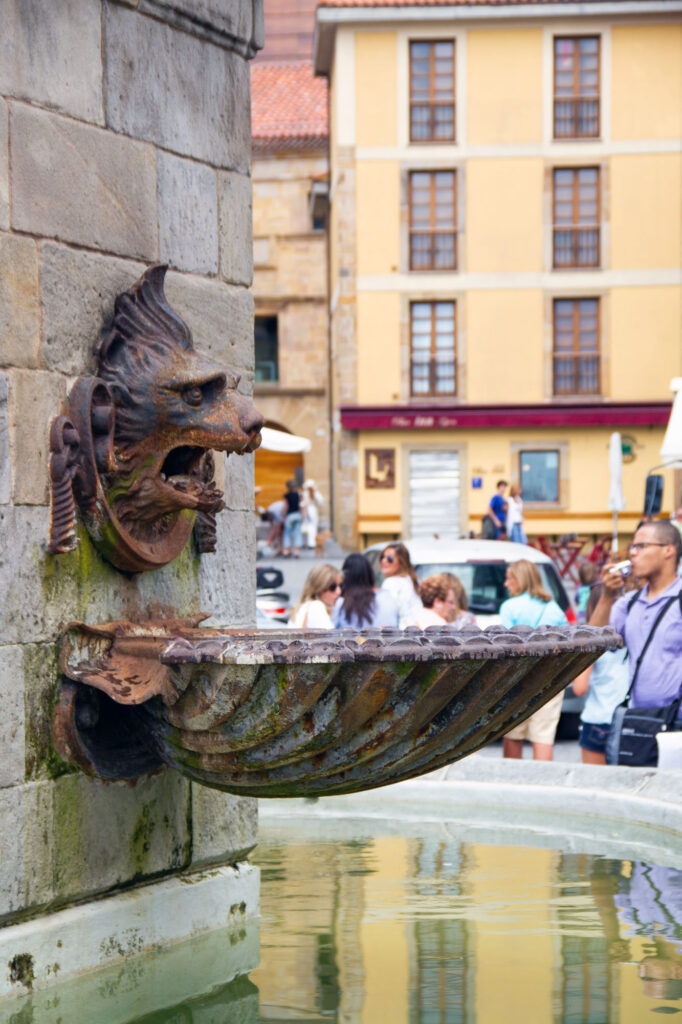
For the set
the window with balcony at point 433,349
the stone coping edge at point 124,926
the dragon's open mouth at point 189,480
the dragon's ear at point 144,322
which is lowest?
the stone coping edge at point 124,926

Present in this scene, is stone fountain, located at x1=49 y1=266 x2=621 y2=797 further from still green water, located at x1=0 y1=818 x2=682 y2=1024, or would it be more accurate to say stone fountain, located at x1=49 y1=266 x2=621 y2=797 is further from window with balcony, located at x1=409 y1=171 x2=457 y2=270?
window with balcony, located at x1=409 y1=171 x2=457 y2=270

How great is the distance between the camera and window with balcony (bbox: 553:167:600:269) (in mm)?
33750

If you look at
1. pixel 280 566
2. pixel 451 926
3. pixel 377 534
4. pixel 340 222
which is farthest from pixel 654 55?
pixel 451 926

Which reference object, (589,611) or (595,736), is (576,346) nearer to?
(589,611)

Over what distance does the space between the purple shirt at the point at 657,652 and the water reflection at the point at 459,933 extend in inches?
46.2

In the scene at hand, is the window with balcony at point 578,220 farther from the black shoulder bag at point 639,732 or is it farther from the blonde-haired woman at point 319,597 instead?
the black shoulder bag at point 639,732

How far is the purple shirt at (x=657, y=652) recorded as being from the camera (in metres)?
5.94

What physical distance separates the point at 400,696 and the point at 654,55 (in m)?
32.9

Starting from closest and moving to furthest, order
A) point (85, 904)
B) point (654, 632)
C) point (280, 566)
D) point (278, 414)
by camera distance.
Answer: point (85, 904), point (654, 632), point (280, 566), point (278, 414)

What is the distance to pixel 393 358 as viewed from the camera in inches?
1314

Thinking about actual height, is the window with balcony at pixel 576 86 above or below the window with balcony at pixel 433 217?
above

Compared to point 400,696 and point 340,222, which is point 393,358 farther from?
point 400,696

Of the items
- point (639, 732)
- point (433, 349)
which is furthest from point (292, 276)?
point (639, 732)

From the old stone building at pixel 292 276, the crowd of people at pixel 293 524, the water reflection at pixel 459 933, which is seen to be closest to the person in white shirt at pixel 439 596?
the water reflection at pixel 459 933
